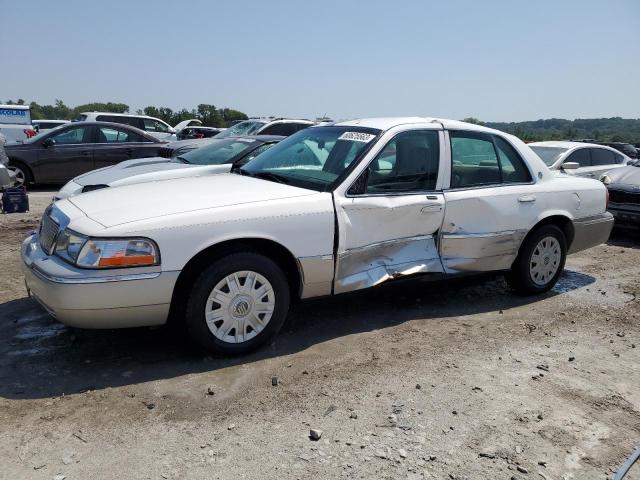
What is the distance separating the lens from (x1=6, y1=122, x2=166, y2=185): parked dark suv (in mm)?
11555

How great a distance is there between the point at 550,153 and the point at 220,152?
622 centimetres

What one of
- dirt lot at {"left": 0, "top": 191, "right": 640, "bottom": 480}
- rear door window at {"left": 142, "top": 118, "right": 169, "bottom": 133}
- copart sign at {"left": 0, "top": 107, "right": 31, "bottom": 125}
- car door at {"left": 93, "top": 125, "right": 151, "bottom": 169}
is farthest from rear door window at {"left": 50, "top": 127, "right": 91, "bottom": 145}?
dirt lot at {"left": 0, "top": 191, "right": 640, "bottom": 480}

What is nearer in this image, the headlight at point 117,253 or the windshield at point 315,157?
the headlight at point 117,253

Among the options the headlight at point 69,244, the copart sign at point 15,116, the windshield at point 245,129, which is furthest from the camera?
the copart sign at point 15,116

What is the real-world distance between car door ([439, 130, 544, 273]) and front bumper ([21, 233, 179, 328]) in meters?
2.38

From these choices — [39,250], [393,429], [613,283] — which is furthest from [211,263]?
[613,283]

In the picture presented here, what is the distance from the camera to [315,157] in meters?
4.77

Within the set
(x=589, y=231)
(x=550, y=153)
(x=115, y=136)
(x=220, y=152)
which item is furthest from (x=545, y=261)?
(x=115, y=136)

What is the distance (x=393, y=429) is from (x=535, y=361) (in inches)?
59.5

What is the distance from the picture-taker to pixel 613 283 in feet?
A: 20.4

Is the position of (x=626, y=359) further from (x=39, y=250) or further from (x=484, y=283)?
(x=39, y=250)

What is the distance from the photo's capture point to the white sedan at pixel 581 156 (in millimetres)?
10359

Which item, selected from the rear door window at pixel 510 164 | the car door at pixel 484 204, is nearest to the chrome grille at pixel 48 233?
the car door at pixel 484 204

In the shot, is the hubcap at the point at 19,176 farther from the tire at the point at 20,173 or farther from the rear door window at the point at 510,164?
the rear door window at the point at 510,164
